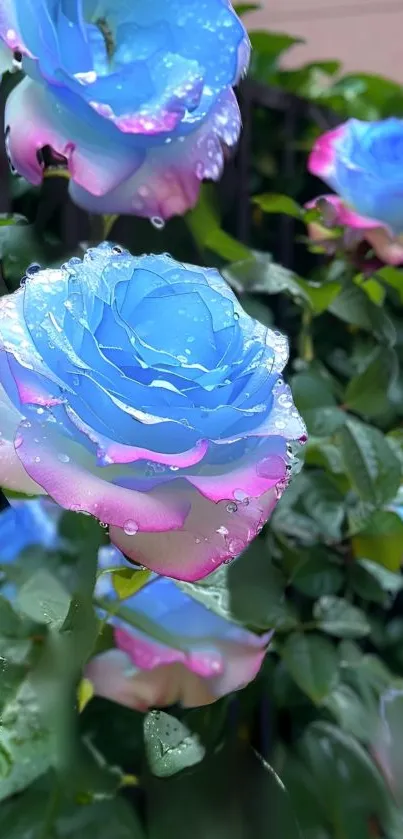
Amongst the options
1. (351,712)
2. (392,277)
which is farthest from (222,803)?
(392,277)

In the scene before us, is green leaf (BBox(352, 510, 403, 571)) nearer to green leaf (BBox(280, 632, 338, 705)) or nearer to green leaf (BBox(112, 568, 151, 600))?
green leaf (BBox(280, 632, 338, 705))

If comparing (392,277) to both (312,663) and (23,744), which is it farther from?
(23,744)

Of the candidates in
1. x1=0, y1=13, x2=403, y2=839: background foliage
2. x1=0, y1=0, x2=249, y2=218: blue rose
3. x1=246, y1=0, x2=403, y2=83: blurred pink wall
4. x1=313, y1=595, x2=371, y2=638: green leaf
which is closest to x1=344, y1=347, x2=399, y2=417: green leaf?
x1=0, y1=13, x2=403, y2=839: background foliage

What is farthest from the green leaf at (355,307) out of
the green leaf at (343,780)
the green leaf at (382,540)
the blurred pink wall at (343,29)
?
the blurred pink wall at (343,29)

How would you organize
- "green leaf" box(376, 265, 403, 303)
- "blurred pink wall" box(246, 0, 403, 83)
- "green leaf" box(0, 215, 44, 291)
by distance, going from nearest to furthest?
"green leaf" box(0, 215, 44, 291)
"green leaf" box(376, 265, 403, 303)
"blurred pink wall" box(246, 0, 403, 83)

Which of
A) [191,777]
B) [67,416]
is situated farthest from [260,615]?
[67,416]

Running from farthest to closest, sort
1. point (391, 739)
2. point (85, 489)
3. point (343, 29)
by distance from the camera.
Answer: point (343, 29), point (391, 739), point (85, 489)
